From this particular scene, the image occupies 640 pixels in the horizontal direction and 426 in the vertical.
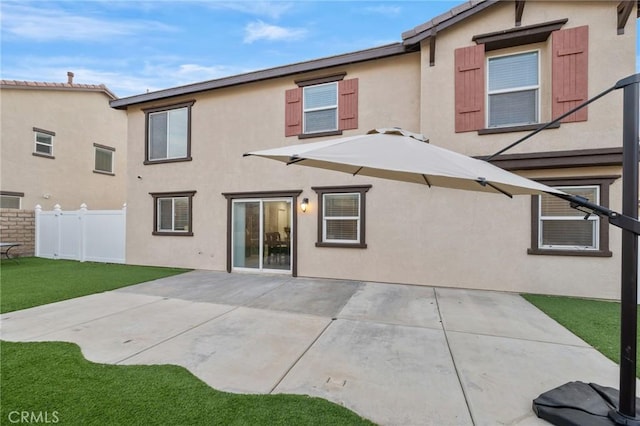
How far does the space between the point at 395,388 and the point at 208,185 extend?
827 cm

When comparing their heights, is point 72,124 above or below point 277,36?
below

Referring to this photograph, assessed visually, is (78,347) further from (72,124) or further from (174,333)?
(72,124)

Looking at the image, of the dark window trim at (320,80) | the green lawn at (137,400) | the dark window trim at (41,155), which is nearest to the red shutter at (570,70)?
the dark window trim at (320,80)

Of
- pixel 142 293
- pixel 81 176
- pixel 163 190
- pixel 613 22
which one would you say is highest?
pixel 613 22

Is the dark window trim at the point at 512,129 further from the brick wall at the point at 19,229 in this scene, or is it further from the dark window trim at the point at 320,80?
the brick wall at the point at 19,229

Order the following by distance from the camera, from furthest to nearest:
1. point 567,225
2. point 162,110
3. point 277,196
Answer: point 162,110 < point 277,196 < point 567,225

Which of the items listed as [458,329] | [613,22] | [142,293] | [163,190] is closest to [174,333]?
[142,293]

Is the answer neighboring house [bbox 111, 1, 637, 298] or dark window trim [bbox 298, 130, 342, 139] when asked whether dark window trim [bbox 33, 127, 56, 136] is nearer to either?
neighboring house [bbox 111, 1, 637, 298]

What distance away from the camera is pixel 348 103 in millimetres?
7945

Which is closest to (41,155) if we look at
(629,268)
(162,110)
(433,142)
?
(162,110)

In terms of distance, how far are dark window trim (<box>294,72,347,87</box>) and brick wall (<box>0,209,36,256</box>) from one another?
12424 millimetres

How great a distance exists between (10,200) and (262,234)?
37.8 feet

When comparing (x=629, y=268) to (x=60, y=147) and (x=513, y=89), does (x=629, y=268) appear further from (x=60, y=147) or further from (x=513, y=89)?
(x=60, y=147)

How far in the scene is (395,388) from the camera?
2.91 metres
